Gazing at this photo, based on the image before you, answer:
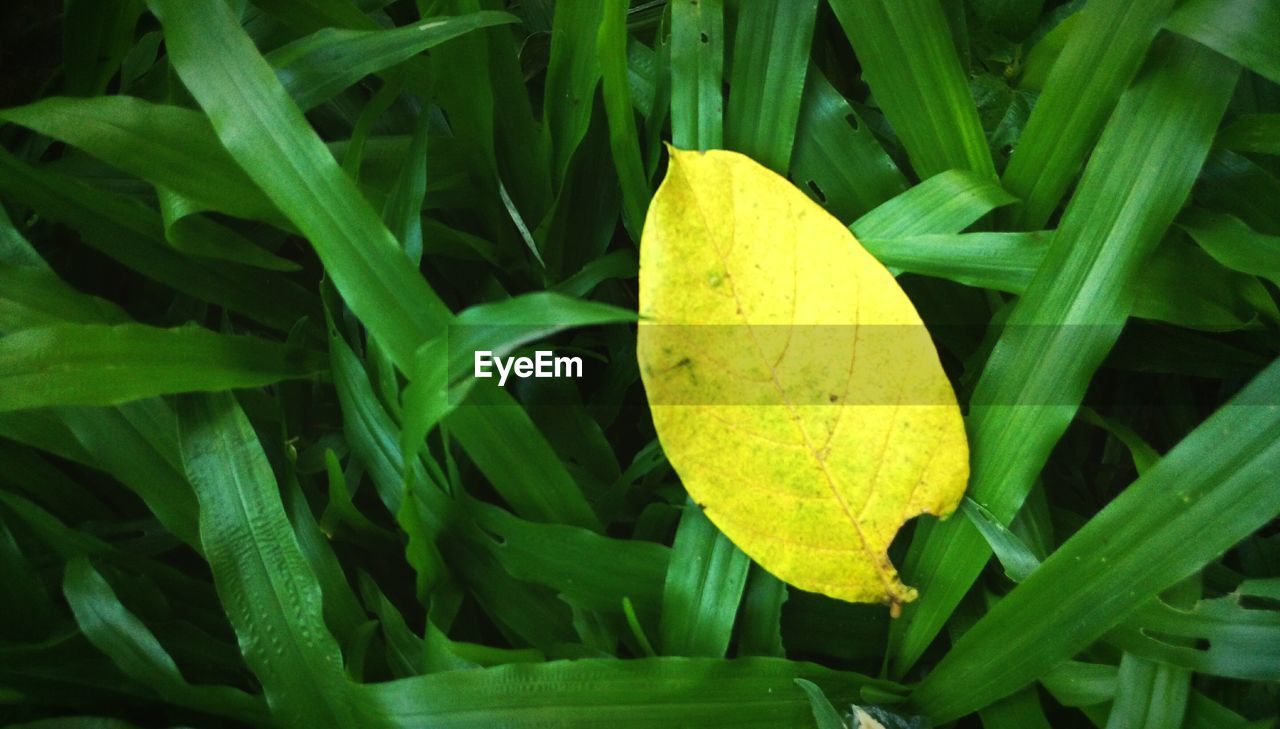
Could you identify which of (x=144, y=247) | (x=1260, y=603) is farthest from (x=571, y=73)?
(x=1260, y=603)

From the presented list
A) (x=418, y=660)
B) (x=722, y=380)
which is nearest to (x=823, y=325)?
(x=722, y=380)

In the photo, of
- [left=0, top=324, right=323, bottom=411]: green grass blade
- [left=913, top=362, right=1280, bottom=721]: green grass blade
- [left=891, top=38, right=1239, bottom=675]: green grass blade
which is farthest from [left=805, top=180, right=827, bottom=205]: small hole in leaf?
[left=0, top=324, right=323, bottom=411]: green grass blade

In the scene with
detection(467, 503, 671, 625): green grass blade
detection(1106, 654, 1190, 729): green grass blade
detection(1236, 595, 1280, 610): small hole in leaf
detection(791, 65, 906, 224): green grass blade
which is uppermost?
detection(791, 65, 906, 224): green grass blade

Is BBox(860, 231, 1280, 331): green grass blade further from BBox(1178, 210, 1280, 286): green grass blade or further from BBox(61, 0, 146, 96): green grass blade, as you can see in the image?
BBox(61, 0, 146, 96): green grass blade

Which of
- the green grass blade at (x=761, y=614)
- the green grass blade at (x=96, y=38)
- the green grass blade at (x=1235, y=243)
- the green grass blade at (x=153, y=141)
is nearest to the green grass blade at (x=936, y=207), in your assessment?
the green grass blade at (x=1235, y=243)

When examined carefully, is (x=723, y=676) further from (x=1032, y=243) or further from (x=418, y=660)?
(x=1032, y=243)
